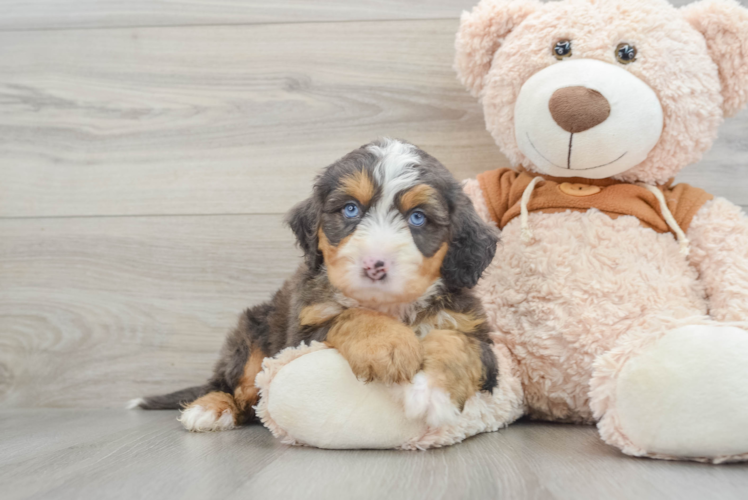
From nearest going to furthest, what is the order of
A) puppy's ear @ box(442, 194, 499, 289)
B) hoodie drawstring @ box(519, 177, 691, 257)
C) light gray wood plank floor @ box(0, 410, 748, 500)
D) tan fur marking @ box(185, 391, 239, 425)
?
light gray wood plank floor @ box(0, 410, 748, 500)
puppy's ear @ box(442, 194, 499, 289)
hoodie drawstring @ box(519, 177, 691, 257)
tan fur marking @ box(185, 391, 239, 425)

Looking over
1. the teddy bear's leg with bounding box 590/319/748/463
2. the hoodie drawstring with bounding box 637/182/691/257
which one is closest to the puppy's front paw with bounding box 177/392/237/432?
the teddy bear's leg with bounding box 590/319/748/463

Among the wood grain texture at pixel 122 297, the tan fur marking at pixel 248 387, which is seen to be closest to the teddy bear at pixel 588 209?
the tan fur marking at pixel 248 387

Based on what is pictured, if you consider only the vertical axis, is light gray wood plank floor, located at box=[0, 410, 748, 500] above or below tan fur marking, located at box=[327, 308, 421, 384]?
below

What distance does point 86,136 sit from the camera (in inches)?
94.8

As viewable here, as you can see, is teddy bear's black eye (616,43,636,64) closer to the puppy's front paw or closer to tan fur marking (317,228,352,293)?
tan fur marking (317,228,352,293)

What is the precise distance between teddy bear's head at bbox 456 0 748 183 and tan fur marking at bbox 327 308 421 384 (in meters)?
0.72

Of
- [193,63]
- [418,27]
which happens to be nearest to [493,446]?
[418,27]

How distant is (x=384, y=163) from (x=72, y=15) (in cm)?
172

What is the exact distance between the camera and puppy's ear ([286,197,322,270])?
1.56 m

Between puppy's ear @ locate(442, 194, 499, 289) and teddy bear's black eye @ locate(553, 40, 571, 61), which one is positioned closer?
puppy's ear @ locate(442, 194, 499, 289)

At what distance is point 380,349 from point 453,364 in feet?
0.57

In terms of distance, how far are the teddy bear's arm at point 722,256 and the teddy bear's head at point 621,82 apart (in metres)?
0.18

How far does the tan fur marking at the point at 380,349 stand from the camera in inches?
52.2

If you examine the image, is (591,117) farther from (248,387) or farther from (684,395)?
(248,387)
